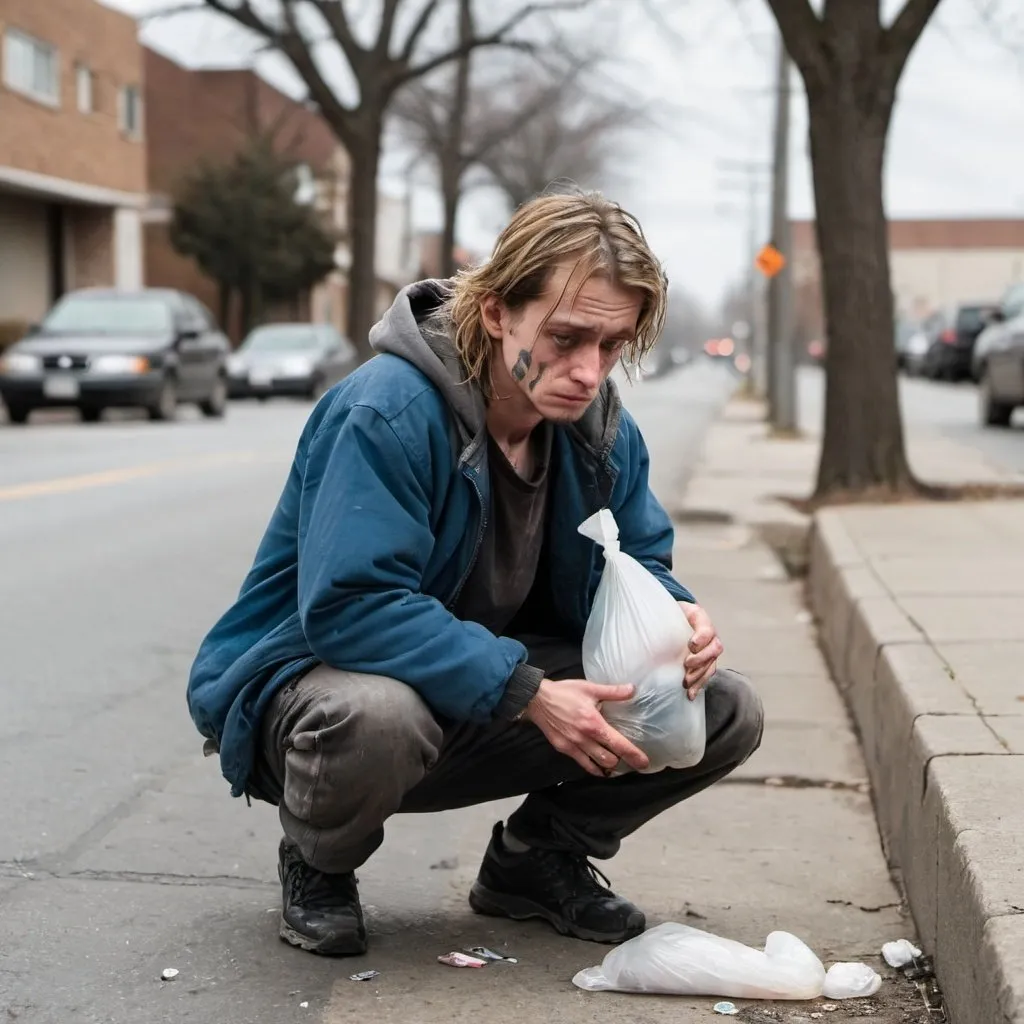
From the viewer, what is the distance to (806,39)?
10438mm

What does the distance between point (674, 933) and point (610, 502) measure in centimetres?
84

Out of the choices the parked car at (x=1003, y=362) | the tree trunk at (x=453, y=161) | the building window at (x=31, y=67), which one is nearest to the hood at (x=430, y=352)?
the parked car at (x=1003, y=362)

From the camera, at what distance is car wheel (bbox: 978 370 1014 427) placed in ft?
66.5

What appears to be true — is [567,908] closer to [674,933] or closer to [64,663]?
[674,933]

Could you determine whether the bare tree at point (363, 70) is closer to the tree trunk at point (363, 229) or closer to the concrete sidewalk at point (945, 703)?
the tree trunk at point (363, 229)

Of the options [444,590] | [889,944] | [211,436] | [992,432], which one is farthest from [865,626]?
[992,432]

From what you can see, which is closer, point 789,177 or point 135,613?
point 135,613

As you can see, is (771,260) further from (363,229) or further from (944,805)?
(944,805)

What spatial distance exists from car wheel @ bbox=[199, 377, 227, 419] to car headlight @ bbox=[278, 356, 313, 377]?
4791 mm

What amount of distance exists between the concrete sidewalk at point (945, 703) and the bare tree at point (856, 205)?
3.52 feet

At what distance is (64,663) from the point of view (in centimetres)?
613

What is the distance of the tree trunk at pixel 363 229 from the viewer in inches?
1156

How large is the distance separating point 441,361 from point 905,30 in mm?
7947

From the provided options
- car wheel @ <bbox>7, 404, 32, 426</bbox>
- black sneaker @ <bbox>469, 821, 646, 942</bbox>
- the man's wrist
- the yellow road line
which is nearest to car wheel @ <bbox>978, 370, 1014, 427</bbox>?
the yellow road line
